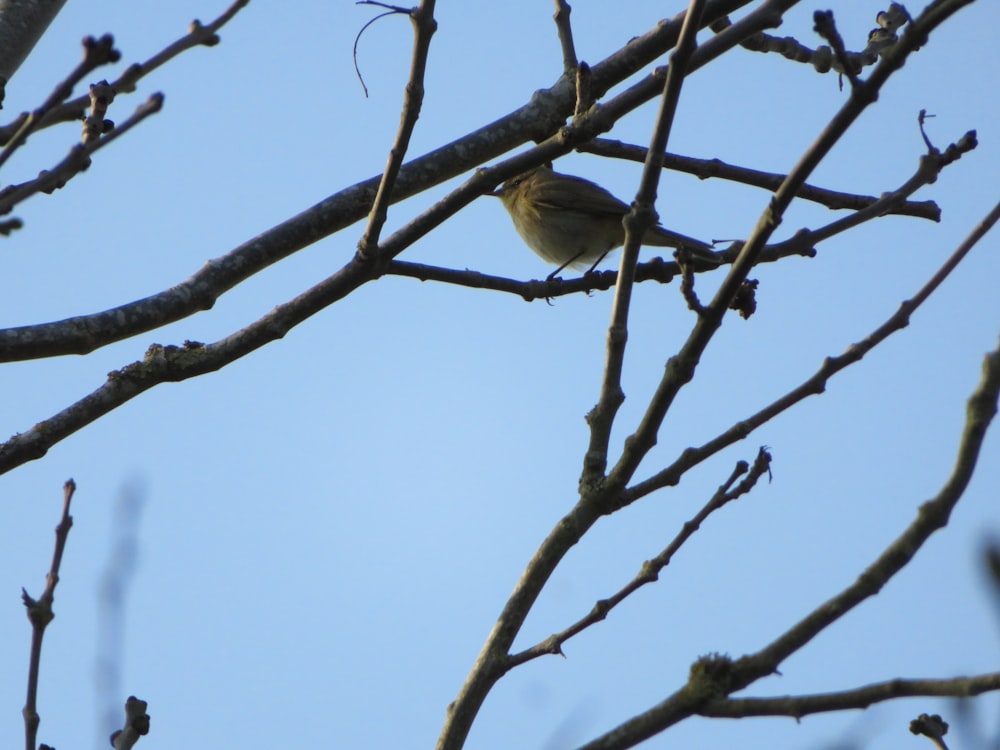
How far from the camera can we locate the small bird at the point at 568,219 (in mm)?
9406

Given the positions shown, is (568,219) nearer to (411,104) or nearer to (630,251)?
(411,104)

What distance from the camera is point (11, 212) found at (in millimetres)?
2504

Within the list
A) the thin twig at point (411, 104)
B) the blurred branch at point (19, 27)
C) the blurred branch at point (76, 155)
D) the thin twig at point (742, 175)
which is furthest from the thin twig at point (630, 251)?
the blurred branch at point (19, 27)

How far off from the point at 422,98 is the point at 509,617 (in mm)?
1493

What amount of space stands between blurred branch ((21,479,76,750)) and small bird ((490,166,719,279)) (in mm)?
6726

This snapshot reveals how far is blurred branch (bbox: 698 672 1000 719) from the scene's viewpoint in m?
1.95

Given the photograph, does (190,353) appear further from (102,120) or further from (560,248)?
(560,248)

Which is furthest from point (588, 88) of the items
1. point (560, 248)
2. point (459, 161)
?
point (560, 248)

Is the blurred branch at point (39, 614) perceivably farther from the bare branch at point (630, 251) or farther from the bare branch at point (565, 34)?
the bare branch at point (565, 34)

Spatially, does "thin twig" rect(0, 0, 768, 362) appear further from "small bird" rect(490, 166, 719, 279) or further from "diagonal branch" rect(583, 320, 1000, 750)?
"small bird" rect(490, 166, 719, 279)

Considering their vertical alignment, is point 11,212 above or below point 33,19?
below

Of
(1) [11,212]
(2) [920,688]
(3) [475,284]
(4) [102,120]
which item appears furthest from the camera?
(3) [475,284]

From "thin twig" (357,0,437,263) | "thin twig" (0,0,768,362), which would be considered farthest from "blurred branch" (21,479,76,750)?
"thin twig" (357,0,437,263)

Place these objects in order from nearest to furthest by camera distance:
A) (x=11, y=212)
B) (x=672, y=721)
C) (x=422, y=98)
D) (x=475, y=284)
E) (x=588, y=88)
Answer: (x=672, y=721), (x=11, y=212), (x=422, y=98), (x=588, y=88), (x=475, y=284)
